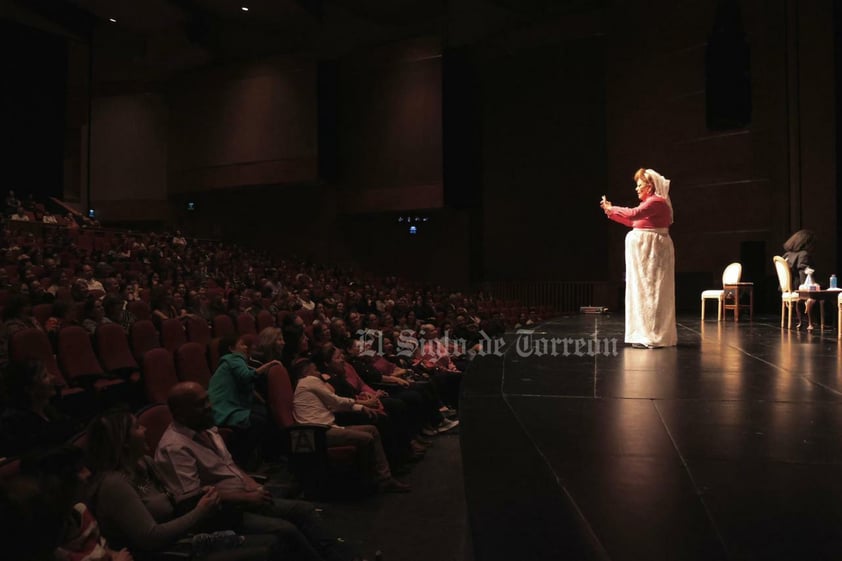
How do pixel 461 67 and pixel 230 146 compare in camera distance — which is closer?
pixel 461 67

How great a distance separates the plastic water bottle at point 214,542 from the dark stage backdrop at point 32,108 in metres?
15.8

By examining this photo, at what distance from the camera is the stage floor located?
162 centimetres

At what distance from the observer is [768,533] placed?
5.22ft

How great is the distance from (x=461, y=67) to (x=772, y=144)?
705 centimetres

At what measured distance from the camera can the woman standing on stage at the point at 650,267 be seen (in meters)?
4.85

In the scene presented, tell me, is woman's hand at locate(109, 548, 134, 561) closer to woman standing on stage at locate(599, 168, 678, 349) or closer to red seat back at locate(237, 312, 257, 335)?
woman standing on stage at locate(599, 168, 678, 349)

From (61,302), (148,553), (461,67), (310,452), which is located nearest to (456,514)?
(310,452)

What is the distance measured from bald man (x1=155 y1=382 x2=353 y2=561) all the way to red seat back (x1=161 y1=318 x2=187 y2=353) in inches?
115

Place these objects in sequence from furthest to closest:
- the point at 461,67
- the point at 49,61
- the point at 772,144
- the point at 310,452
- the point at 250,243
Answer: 1. the point at 250,243
2. the point at 49,61
3. the point at 461,67
4. the point at 772,144
5. the point at 310,452

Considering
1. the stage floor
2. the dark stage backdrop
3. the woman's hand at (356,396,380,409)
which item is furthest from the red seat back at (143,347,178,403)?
the dark stage backdrop

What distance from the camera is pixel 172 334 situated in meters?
5.58

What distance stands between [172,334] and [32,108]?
43.5ft

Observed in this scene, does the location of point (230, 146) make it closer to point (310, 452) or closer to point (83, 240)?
point (83, 240)

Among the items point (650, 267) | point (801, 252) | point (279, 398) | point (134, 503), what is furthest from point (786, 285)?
point (134, 503)
